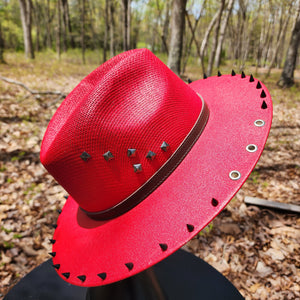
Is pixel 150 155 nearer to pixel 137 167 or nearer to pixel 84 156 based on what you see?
pixel 137 167

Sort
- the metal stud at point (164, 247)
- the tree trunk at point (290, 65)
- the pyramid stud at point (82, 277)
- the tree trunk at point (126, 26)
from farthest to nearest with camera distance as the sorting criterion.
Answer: the tree trunk at point (126, 26) → the tree trunk at point (290, 65) → the pyramid stud at point (82, 277) → the metal stud at point (164, 247)

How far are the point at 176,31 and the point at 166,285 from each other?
19.6ft

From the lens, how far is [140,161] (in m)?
1.00

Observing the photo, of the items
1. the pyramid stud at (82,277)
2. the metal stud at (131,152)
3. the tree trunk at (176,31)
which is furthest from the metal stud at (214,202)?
the tree trunk at (176,31)

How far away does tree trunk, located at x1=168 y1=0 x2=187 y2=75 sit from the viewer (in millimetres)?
5761

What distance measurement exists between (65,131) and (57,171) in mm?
192

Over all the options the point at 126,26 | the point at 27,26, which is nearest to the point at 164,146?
the point at 126,26

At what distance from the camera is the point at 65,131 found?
1.00m

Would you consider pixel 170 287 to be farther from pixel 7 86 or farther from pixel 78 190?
pixel 7 86

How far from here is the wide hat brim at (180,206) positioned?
0.88 metres

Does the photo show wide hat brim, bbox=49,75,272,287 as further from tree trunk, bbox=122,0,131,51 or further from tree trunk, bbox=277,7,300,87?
tree trunk, bbox=122,0,131,51

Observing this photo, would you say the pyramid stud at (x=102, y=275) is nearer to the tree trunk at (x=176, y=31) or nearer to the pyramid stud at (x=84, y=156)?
the pyramid stud at (x=84, y=156)

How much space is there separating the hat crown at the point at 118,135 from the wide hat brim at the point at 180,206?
109 millimetres

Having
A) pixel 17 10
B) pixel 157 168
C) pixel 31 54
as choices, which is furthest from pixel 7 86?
pixel 17 10
